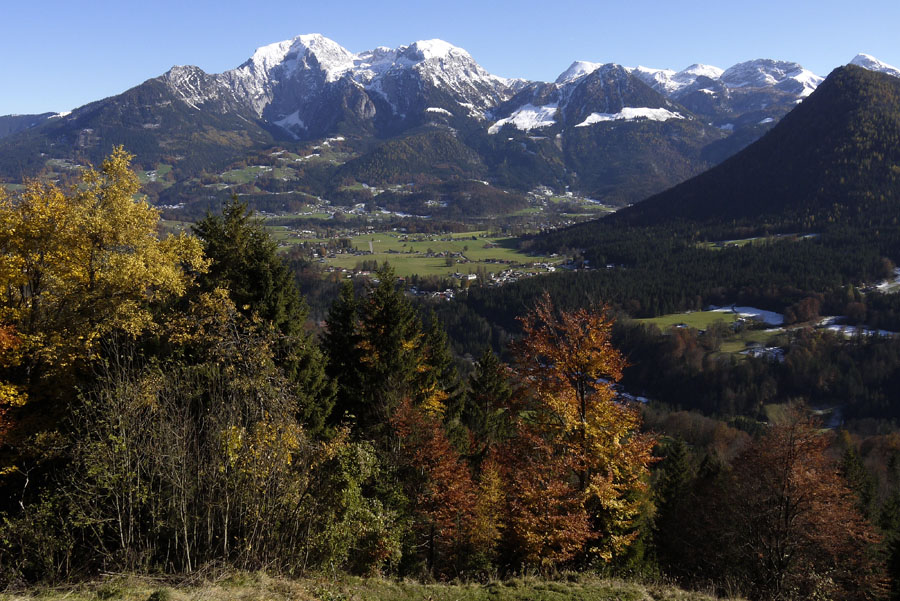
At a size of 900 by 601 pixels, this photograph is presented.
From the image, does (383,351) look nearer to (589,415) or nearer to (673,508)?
(589,415)

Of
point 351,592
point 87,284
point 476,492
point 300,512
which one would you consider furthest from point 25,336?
point 476,492

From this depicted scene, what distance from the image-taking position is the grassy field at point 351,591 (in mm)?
11977

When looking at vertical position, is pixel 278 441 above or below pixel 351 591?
above

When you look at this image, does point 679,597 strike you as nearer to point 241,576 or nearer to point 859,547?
point 241,576

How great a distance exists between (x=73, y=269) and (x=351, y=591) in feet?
53.9

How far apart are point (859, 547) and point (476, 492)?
20295 mm

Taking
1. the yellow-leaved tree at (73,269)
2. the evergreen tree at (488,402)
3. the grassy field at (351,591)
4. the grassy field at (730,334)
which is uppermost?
the yellow-leaved tree at (73,269)

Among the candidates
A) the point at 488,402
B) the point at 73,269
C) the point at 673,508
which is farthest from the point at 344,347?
the point at 673,508

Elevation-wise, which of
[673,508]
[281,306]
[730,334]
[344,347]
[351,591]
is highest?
[281,306]

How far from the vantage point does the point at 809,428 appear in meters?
24.3

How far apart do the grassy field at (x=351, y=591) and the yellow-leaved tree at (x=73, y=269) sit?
10336 millimetres

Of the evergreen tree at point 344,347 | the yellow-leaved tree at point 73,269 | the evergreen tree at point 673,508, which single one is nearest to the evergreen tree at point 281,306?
the evergreen tree at point 344,347

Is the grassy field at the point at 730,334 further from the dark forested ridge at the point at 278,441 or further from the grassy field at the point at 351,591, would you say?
the grassy field at the point at 351,591

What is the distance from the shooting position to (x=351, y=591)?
14914 mm
